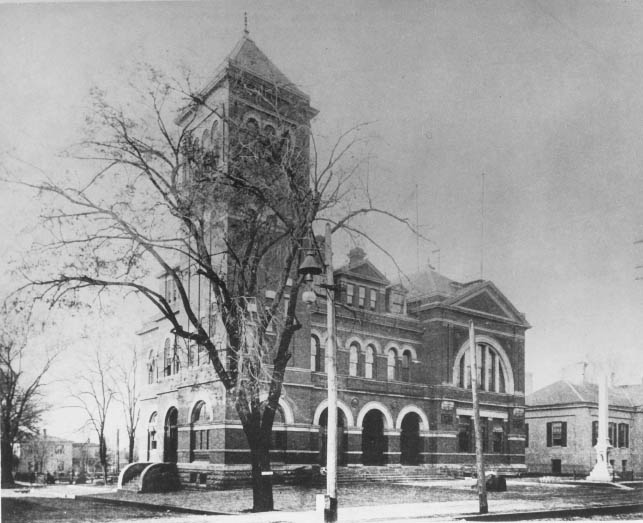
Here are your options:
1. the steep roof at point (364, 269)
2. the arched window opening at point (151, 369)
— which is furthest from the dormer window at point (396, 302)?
the arched window opening at point (151, 369)

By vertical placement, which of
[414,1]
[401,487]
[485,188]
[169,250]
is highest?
[414,1]

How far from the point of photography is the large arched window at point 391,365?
95.9ft

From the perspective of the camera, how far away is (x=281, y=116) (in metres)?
16.0

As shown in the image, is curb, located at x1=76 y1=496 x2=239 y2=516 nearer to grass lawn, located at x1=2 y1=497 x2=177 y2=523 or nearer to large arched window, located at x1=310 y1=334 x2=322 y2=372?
grass lawn, located at x1=2 y1=497 x2=177 y2=523

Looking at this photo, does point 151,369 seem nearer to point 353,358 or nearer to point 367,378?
point 353,358

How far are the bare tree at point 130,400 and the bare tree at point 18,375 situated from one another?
198cm

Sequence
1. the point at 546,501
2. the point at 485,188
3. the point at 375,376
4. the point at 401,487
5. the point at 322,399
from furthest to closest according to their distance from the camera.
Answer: the point at 375,376, the point at 322,399, the point at 401,487, the point at 546,501, the point at 485,188

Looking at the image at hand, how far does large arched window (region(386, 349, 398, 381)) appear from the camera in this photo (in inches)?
1150

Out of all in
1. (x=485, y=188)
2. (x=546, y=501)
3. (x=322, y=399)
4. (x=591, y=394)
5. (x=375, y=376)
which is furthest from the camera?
(x=591, y=394)

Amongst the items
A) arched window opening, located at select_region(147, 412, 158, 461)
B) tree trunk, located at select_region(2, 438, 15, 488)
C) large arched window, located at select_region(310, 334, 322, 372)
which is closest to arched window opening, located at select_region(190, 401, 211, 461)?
arched window opening, located at select_region(147, 412, 158, 461)

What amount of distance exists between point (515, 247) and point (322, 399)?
10032mm

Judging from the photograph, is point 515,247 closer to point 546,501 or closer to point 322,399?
point 546,501

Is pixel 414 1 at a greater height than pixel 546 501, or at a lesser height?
greater

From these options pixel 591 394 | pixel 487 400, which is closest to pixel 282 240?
pixel 487 400
